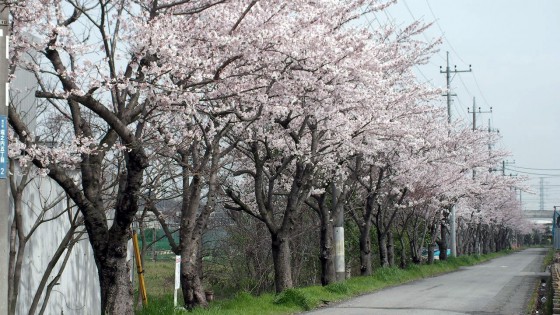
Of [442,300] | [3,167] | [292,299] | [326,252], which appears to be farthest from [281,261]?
[3,167]

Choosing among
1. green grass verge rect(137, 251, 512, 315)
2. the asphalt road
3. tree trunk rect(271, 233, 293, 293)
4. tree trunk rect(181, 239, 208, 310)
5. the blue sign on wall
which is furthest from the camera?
tree trunk rect(271, 233, 293, 293)

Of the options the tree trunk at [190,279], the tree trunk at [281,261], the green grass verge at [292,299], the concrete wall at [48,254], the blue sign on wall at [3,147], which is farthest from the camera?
the tree trunk at [281,261]

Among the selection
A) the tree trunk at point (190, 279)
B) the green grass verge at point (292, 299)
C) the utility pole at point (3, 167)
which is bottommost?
the green grass verge at point (292, 299)

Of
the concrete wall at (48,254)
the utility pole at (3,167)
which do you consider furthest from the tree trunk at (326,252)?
the utility pole at (3,167)

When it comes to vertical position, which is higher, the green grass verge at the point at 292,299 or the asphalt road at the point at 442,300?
the green grass verge at the point at 292,299

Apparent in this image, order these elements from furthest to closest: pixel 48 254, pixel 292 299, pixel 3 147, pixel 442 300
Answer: pixel 442 300 < pixel 292 299 < pixel 48 254 < pixel 3 147

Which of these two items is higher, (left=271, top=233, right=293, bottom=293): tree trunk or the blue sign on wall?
the blue sign on wall

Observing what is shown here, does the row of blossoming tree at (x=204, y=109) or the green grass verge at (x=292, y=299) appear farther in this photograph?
the green grass verge at (x=292, y=299)

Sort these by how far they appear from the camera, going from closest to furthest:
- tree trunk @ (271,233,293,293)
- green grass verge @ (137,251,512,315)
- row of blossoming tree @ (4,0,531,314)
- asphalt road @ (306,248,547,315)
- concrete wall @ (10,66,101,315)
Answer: row of blossoming tree @ (4,0,531,314) < concrete wall @ (10,66,101,315) < green grass verge @ (137,251,512,315) < asphalt road @ (306,248,547,315) < tree trunk @ (271,233,293,293)

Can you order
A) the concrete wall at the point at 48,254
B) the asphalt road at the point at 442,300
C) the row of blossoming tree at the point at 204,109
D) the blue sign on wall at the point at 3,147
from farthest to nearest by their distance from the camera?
the asphalt road at the point at 442,300
the concrete wall at the point at 48,254
the row of blossoming tree at the point at 204,109
the blue sign on wall at the point at 3,147

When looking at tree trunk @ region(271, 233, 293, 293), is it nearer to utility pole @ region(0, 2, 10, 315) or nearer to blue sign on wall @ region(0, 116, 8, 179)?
utility pole @ region(0, 2, 10, 315)

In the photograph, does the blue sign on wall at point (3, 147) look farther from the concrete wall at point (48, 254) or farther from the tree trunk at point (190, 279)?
the tree trunk at point (190, 279)

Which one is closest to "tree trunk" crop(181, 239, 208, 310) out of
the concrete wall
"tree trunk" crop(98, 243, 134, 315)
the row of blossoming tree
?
the row of blossoming tree

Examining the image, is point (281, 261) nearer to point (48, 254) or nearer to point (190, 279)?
point (190, 279)
